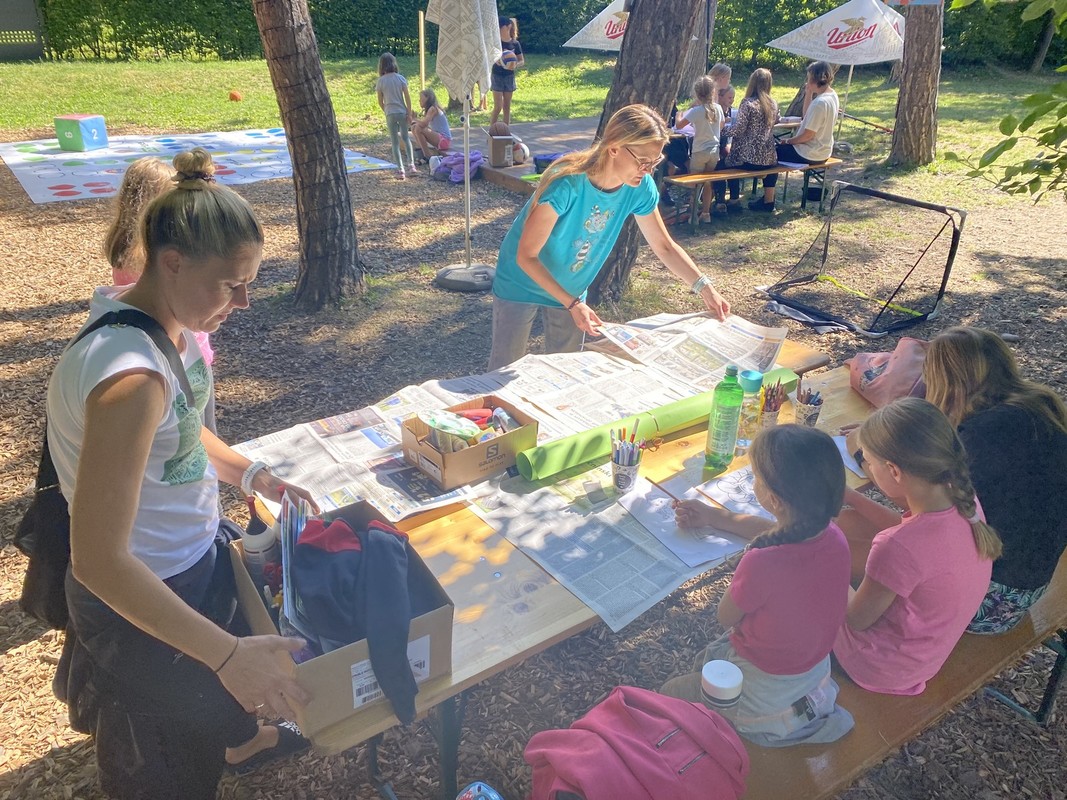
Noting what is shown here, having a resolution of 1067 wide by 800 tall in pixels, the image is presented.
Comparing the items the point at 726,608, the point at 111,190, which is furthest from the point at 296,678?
the point at 111,190

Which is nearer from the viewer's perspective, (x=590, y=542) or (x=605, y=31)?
(x=590, y=542)

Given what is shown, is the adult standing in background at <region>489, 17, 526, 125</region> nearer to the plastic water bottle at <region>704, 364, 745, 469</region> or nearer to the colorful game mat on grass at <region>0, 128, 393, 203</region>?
the colorful game mat on grass at <region>0, 128, 393, 203</region>

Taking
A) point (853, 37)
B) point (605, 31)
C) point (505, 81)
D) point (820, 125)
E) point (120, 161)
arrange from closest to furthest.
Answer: point (820, 125) < point (120, 161) < point (853, 37) < point (505, 81) < point (605, 31)

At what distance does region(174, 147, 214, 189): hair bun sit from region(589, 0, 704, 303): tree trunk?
150 inches

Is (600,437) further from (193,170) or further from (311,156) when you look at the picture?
(311,156)

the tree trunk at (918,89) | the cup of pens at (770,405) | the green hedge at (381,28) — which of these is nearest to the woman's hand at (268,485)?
the cup of pens at (770,405)

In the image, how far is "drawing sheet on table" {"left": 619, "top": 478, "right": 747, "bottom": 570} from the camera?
2252 mm

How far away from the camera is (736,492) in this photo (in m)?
2.57

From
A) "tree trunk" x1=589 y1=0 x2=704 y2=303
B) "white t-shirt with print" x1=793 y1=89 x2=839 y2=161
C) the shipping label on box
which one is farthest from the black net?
the shipping label on box

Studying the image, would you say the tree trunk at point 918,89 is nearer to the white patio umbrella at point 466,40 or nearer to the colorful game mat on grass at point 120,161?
the white patio umbrella at point 466,40

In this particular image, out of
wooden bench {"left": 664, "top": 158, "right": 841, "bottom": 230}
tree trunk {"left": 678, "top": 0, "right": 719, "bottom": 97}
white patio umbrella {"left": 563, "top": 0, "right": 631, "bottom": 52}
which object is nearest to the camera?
wooden bench {"left": 664, "top": 158, "right": 841, "bottom": 230}

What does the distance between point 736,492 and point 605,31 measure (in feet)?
41.8

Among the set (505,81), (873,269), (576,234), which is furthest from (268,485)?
(505,81)

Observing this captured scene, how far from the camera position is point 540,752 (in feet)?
5.70
